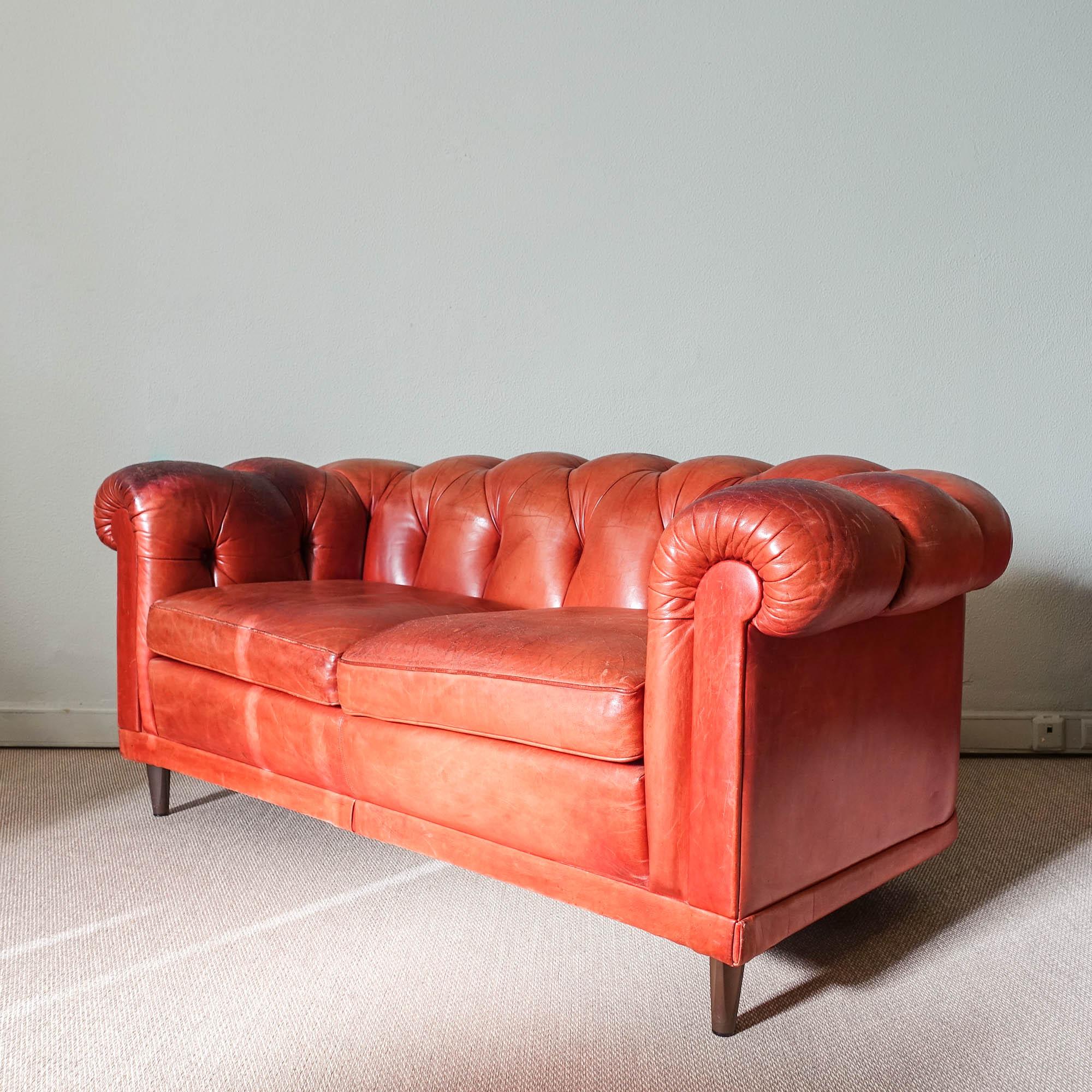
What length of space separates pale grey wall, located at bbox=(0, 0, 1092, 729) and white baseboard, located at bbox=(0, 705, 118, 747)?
0.06 metres

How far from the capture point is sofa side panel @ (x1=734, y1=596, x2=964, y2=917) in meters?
1.36

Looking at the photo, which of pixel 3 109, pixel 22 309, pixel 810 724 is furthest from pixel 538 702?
pixel 3 109

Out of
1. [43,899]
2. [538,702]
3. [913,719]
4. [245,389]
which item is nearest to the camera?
[538,702]

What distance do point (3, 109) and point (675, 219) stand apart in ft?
6.73

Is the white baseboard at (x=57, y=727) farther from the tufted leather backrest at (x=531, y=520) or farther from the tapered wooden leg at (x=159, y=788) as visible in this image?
the tufted leather backrest at (x=531, y=520)

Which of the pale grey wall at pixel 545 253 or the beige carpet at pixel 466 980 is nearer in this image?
the beige carpet at pixel 466 980

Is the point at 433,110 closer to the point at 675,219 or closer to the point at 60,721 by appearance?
the point at 675,219

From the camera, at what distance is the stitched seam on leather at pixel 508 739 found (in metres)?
1.47

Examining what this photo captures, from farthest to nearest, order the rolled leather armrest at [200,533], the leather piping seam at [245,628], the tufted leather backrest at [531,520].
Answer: the rolled leather armrest at [200,533]
the tufted leather backrest at [531,520]
the leather piping seam at [245,628]

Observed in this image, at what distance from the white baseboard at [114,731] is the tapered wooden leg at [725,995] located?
1.87m

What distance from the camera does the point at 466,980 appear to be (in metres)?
1.59

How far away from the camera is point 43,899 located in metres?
1.90

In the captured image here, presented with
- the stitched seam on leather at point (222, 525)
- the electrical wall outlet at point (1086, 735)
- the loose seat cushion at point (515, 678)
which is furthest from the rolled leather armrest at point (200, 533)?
the electrical wall outlet at point (1086, 735)

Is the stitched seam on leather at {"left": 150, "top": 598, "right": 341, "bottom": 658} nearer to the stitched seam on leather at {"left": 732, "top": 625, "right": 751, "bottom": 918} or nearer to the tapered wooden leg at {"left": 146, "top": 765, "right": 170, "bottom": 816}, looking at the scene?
the tapered wooden leg at {"left": 146, "top": 765, "right": 170, "bottom": 816}
